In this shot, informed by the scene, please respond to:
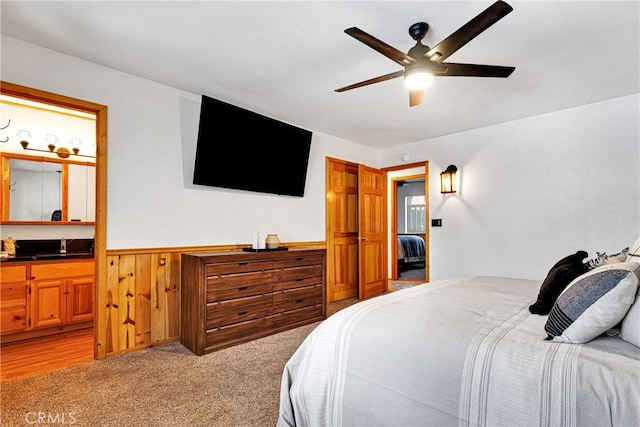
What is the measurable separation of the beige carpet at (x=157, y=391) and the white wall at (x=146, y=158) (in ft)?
3.27

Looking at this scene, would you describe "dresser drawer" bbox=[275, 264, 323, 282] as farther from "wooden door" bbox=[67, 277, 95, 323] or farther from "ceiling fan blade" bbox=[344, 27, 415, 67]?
"ceiling fan blade" bbox=[344, 27, 415, 67]

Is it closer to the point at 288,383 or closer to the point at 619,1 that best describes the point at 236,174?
the point at 288,383

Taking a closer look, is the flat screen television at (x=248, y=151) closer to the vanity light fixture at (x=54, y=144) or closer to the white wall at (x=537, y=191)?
the vanity light fixture at (x=54, y=144)

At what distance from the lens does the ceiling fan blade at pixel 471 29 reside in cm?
150

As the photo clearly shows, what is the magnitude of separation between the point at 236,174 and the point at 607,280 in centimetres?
301

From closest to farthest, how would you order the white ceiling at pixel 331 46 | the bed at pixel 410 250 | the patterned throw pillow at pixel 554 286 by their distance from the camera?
the patterned throw pillow at pixel 554 286 < the white ceiling at pixel 331 46 < the bed at pixel 410 250

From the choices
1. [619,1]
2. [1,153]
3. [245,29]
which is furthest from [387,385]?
[1,153]

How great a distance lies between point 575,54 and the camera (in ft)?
8.00

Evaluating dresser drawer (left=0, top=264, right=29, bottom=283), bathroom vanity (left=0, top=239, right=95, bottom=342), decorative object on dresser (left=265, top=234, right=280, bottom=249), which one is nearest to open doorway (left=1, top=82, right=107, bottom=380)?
bathroom vanity (left=0, top=239, right=95, bottom=342)

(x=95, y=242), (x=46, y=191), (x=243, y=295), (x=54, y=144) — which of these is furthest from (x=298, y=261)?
(x=54, y=144)

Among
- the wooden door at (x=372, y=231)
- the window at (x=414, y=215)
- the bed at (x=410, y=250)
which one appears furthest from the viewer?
the window at (x=414, y=215)

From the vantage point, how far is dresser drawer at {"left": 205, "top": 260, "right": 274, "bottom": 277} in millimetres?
2759

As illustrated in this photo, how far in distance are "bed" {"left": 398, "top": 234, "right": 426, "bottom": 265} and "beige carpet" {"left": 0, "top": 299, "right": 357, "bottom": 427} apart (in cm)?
482
